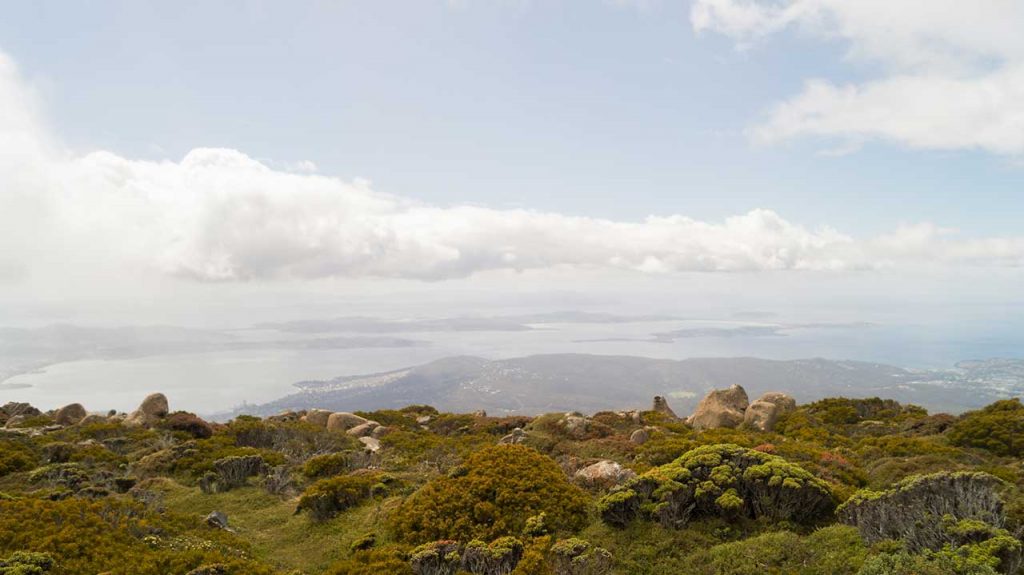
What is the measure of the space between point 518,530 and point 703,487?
4797 mm

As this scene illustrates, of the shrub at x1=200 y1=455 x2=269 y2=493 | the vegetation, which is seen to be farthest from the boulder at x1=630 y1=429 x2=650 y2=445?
the shrub at x1=200 y1=455 x2=269 y2=493

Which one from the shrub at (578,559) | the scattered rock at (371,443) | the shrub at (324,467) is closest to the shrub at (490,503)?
the shrub at (578,559)

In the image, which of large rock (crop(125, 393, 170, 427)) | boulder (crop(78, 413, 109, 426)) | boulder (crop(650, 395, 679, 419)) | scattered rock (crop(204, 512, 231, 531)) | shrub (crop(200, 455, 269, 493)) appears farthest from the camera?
boulder (crop(650, 395, 679, 419))

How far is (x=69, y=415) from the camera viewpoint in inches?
1275

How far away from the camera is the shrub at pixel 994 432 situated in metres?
21.7

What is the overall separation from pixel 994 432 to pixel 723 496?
21.4 m

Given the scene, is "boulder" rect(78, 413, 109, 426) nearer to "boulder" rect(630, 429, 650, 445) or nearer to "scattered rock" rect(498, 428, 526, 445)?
"scattered rock" rect(498, 428, 526, 445)

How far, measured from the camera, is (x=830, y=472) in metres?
15.2

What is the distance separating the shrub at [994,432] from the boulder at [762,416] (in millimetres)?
8620

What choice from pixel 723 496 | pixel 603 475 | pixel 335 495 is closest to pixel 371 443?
pixel 335 495

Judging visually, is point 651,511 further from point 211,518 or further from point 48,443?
point 48,443

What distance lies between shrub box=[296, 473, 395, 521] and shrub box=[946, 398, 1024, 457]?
27677mm

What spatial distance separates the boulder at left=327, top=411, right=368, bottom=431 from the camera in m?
33.8

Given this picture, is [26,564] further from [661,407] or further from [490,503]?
[661,407]
